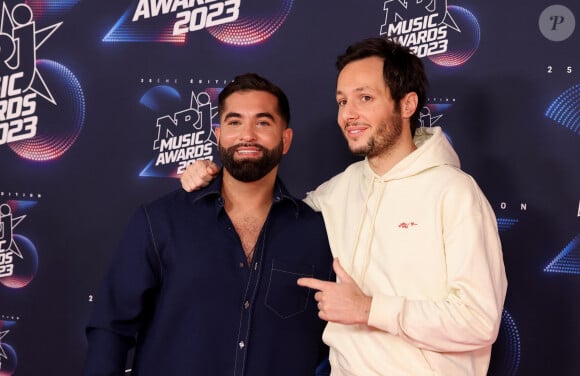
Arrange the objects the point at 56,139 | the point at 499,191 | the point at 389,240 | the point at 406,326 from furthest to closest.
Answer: the point at 56,139
the point at 499,191
the point at 389,240
the point at 406,326

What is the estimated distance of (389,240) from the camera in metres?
1.96

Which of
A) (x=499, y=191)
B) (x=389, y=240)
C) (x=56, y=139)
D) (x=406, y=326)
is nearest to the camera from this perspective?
(x=406, y=326)

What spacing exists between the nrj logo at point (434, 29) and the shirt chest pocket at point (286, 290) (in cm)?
105

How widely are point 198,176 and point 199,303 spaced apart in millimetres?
426

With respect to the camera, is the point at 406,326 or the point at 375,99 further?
the point at 375,99

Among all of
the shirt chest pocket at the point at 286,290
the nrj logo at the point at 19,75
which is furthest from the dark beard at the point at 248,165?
the nrj logo at the point at 19,75

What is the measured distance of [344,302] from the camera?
1861 mm

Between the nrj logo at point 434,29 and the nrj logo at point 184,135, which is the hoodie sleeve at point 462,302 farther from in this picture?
the nrj logo at point 184,135

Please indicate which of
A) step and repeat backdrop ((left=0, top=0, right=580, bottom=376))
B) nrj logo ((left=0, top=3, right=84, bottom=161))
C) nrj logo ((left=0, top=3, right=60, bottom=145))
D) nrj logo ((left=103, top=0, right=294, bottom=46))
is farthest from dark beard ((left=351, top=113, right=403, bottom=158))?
nrj logo ((left=0, top=3, right=60, bottom=145))

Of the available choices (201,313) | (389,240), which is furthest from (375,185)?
(201,313)

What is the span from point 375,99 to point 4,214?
68.4 inches

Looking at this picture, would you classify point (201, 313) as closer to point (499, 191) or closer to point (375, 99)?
point (375, 99)

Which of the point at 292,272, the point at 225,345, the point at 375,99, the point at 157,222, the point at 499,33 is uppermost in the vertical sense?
the point at 499,33

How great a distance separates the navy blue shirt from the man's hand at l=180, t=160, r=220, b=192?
0.06m
